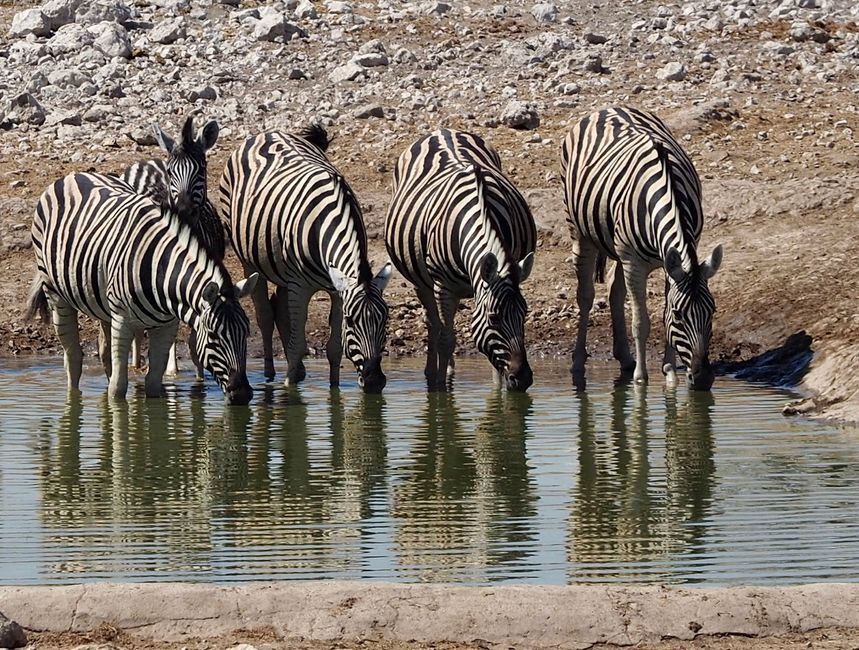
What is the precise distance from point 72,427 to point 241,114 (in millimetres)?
10429

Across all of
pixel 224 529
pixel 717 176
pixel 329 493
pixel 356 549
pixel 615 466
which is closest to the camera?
pixel 356 549

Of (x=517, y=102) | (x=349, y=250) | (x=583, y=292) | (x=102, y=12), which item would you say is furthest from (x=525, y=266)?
(x=102, y=12)

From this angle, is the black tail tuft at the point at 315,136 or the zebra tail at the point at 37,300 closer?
the zebra tail at the point at 37,300

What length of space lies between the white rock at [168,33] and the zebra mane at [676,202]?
11273mm

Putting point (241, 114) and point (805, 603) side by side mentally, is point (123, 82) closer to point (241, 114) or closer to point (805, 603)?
point (241, 114)

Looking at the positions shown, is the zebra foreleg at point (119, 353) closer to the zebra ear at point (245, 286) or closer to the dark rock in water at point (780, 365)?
the zebra ear at point (245, 286)

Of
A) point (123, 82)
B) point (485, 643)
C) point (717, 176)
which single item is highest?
point (123, 82)

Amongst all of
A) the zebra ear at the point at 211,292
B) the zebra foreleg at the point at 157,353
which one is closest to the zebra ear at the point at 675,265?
the zebra ear at the point at 211,292

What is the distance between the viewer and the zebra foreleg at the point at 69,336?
13.4 meters

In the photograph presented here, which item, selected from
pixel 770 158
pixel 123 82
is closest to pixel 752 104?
pixel 770 158

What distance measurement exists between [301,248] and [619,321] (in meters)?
2.81

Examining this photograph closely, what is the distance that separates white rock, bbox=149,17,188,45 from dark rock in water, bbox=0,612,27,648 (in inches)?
736

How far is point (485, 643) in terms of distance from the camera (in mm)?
6078

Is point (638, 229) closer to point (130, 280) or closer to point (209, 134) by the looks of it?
point (130, 280)
